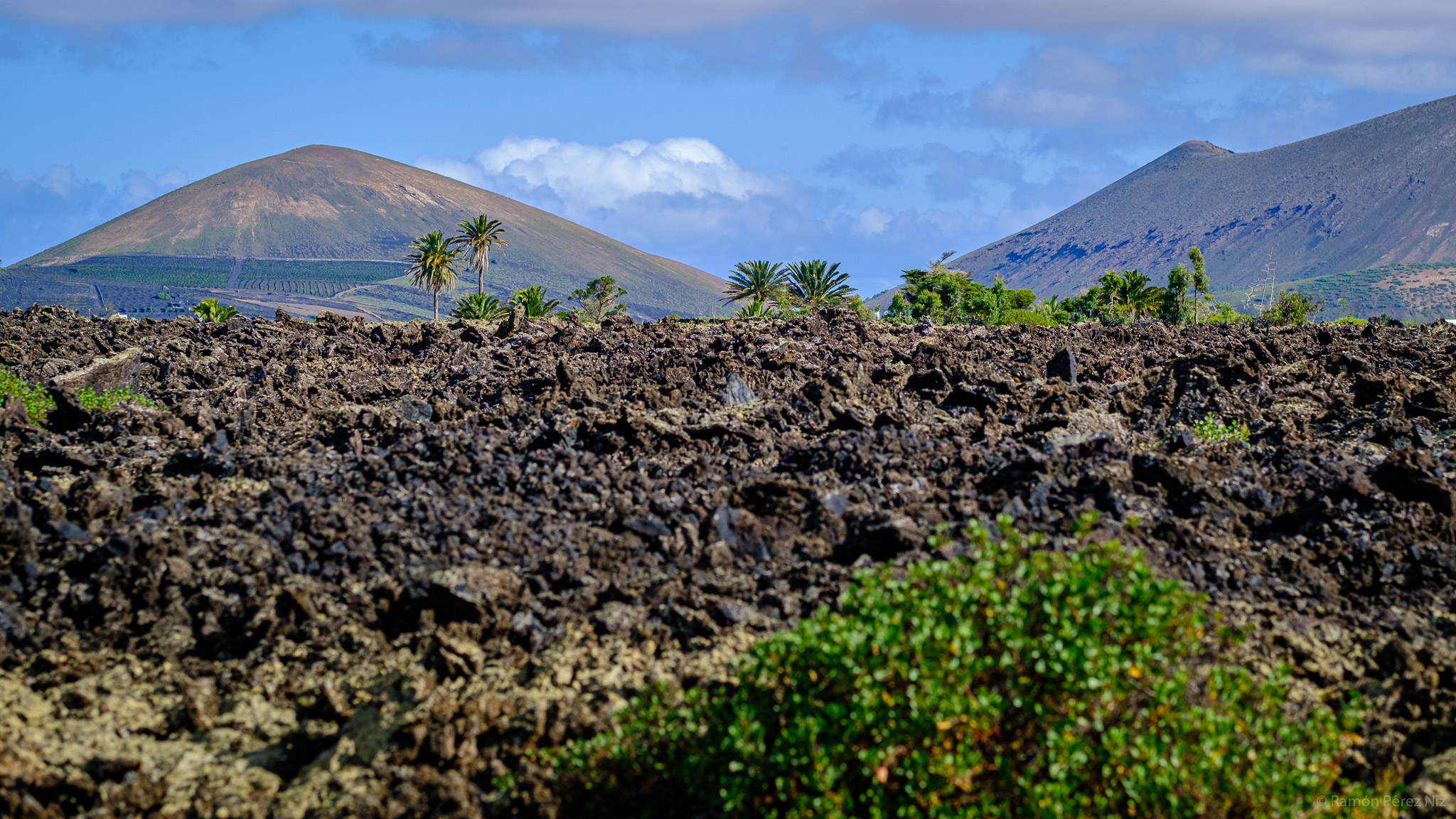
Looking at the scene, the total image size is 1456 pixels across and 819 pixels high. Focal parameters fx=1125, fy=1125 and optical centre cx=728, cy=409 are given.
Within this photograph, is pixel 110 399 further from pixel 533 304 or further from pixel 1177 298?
pixel 1177 298

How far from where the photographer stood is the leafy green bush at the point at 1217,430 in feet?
40.3

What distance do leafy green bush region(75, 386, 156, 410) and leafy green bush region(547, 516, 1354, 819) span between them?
11.8 meters

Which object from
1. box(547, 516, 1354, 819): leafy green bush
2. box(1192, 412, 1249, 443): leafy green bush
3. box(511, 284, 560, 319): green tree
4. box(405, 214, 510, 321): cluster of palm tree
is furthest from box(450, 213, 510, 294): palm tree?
box(547, 516, 1354, 819): leafy green bush

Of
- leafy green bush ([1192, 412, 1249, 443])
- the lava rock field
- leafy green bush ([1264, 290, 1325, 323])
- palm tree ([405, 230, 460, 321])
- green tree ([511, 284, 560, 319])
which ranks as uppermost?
leafy green bush ([1264, 290, 1325, 323])

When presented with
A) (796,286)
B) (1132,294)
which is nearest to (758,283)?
(796,286)

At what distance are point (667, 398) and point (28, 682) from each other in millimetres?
8304

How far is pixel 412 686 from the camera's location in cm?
675

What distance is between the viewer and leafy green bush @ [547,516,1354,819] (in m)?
5.02

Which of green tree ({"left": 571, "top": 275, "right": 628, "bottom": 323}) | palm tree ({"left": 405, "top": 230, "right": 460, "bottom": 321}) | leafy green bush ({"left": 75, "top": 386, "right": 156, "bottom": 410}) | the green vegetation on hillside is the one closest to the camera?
leafy green bush ({"left": 75, "top": 386, "right": 156, "bottom": 410})

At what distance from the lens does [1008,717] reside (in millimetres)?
5324

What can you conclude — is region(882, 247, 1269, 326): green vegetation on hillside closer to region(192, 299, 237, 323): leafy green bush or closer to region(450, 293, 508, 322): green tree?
region(450, 293, 508, 322): green tree

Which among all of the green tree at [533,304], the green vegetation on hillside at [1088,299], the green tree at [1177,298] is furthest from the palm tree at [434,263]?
the green tree at [1177,298]

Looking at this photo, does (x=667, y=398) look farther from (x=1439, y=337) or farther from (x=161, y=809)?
(x=1439, y=337)

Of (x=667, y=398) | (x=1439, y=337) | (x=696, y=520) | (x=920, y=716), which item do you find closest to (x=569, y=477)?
(x=696, y=520)
